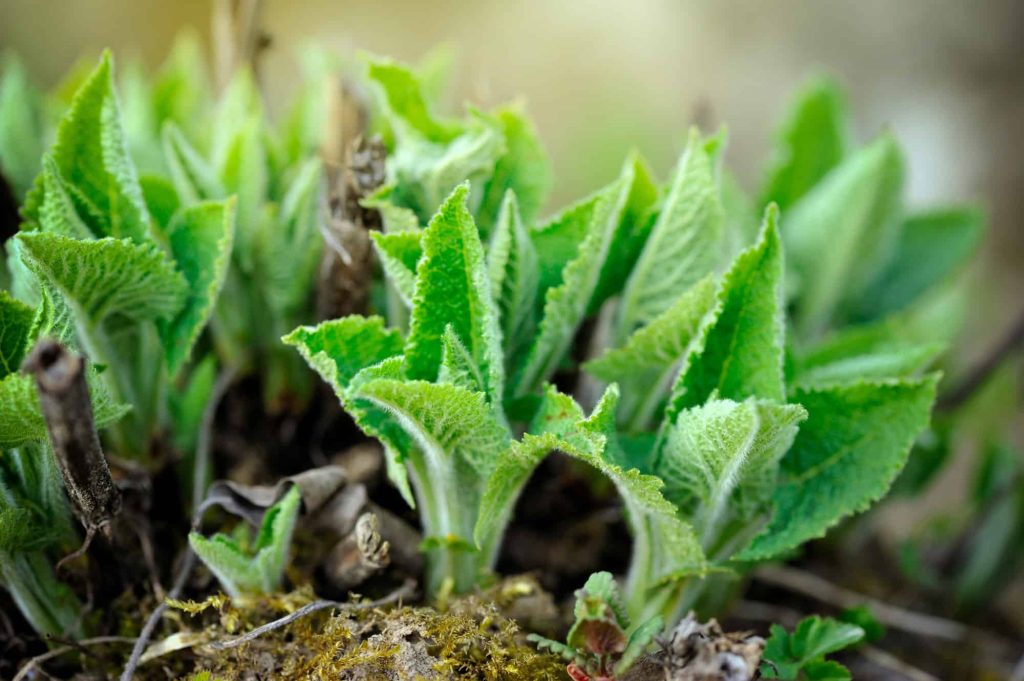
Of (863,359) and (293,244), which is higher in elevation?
(293,244)

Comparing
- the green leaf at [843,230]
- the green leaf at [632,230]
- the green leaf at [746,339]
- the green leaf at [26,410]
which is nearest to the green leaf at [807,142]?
the green leaf at [843,230]

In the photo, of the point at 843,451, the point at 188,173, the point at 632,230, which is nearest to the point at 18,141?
the point at 188,173

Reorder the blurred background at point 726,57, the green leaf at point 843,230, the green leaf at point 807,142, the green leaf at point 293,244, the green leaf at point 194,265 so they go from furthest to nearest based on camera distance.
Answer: the blurred background at point 726,57 < the green leaf at point 807,142 < the green leaf at point 843,230 < the green leaf at point 293,244 < the green leaf at point 194,265

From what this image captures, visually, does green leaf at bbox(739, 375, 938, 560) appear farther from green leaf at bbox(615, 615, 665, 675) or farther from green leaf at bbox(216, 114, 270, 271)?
green leaf at bbox(216, 114, 270, 271)

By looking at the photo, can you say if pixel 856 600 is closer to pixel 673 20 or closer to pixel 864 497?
pixel 864 497

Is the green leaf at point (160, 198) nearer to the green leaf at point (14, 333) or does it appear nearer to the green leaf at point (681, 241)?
the green leaf at point (14, 333)

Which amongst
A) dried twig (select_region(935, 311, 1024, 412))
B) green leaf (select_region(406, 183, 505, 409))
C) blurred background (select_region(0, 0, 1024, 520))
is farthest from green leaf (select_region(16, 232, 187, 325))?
blurred background (select_region(0, 0, 1024, 520))

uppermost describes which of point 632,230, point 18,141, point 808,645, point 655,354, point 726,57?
point 726,57

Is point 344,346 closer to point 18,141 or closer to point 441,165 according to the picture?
point 441,165
